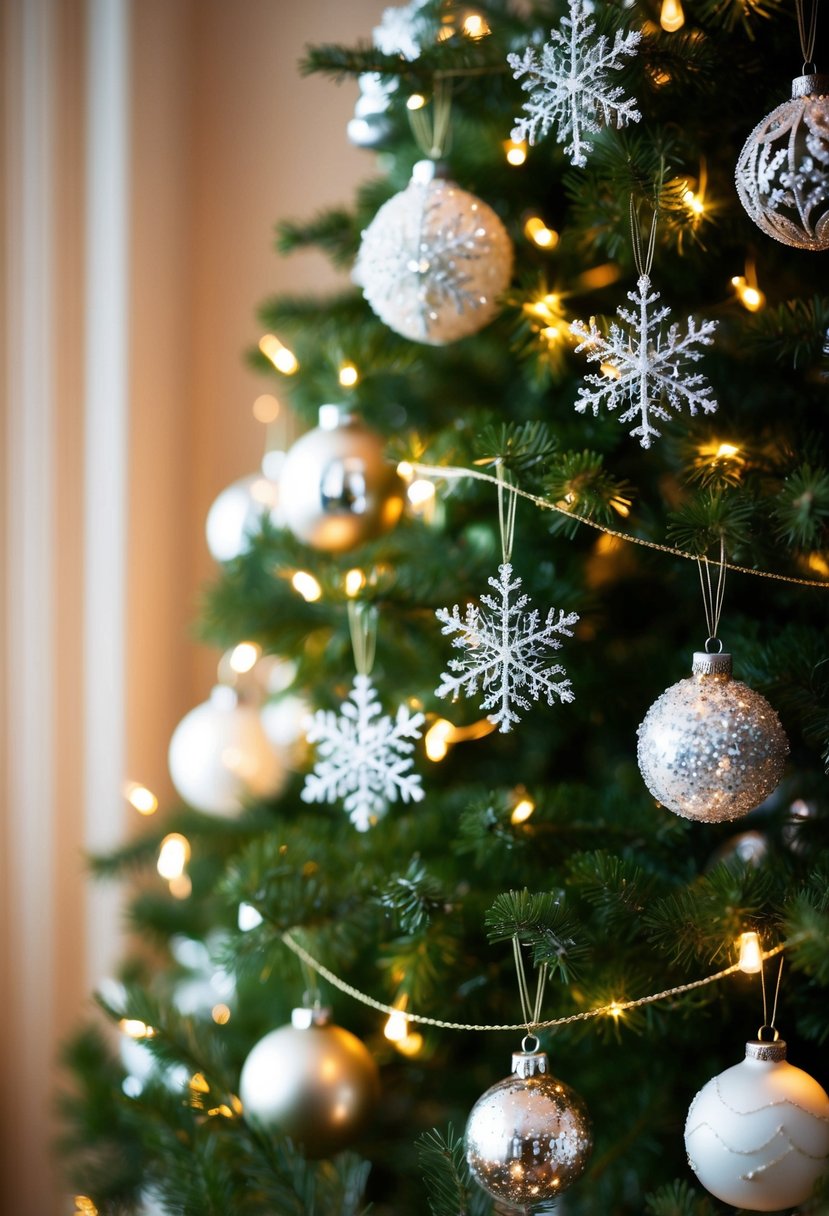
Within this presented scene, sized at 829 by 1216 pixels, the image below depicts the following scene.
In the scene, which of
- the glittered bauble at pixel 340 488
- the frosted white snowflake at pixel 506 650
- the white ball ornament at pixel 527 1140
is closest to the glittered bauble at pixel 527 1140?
the white ball ornament at pixel 527 1140

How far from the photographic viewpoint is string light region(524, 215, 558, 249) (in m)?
0.79

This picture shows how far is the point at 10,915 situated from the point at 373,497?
0.85m

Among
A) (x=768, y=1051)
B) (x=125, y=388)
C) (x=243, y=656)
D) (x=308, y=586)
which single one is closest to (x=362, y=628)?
(x=308, y=586)

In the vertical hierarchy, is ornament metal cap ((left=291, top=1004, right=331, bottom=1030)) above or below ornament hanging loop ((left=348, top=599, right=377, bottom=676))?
below

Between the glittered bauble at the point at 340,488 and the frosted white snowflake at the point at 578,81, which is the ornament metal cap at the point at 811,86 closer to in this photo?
the frosted white snowflake at the point at 578,81

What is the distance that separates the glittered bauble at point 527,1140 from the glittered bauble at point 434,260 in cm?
51

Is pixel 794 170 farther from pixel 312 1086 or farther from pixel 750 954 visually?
pixel 312 1086

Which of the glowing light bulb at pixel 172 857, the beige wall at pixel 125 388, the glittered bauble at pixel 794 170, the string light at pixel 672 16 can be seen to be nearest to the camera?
the glittered bauble at pixel 794 170

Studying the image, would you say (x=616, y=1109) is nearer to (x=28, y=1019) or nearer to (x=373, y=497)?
(x=373, y=497)

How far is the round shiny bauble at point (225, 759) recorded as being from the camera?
1008 mm

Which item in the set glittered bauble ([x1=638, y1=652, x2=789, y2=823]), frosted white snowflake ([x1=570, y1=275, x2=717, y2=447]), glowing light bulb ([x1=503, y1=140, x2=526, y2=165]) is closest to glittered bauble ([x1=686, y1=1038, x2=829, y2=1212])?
glittered bauble ([x1=638, y1=652, x2=789, y2=823])

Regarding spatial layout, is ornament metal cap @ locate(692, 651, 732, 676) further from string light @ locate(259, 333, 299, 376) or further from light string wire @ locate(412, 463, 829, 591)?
string light @ locate(259, 333, 299, 376)

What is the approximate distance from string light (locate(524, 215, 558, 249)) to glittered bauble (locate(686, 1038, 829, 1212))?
56cm

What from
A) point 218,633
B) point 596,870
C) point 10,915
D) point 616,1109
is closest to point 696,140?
point 596,870
